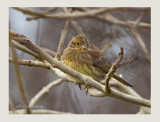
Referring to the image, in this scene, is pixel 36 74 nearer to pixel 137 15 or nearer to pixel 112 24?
pixel 112 24

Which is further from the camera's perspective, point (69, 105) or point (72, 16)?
point (72, 16)

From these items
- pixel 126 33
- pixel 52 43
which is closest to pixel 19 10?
pixel 52 43

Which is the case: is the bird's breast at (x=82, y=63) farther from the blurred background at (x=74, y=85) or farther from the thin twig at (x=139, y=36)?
the thin twig at (x=139, y=36)

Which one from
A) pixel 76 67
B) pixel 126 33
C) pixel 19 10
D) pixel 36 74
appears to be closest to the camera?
pixel 76 67

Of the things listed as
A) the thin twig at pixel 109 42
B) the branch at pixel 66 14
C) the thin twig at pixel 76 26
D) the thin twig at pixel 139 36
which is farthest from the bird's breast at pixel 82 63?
the thin twig at pixel 139 36

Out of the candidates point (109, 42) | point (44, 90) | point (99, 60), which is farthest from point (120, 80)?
point (44, 90)

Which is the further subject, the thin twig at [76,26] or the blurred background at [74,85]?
the thin twig at [76,26]
